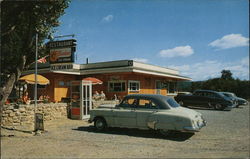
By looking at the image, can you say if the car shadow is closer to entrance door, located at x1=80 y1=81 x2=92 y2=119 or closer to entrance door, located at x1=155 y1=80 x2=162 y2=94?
entrance door, located at x1=80 y1=81 x2=92 y2=119

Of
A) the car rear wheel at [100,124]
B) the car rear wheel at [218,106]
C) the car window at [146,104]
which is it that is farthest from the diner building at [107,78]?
the car window at [146,104]

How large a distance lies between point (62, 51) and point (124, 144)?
5.88 m

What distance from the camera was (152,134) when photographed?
9.58m

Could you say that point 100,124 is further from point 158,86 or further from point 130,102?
point 158,86

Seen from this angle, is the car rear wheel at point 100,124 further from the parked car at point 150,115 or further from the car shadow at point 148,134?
the car shadow at point 148,134

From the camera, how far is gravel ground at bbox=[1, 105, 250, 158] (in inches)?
261

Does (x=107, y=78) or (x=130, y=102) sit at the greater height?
(x=107, y=78)

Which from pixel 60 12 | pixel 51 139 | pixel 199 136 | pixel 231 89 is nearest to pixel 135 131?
pixel 199 136

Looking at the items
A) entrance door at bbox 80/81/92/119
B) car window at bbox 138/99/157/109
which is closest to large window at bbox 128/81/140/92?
entrance door at bbox 80/81/92/119

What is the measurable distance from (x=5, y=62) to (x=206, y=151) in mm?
11461

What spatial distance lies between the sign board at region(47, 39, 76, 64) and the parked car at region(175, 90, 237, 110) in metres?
13.3

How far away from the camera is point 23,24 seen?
9.36 metres

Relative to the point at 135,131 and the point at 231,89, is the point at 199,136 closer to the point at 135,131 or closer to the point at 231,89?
the point at 135,131

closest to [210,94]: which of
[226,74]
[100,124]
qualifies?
[100,124]
